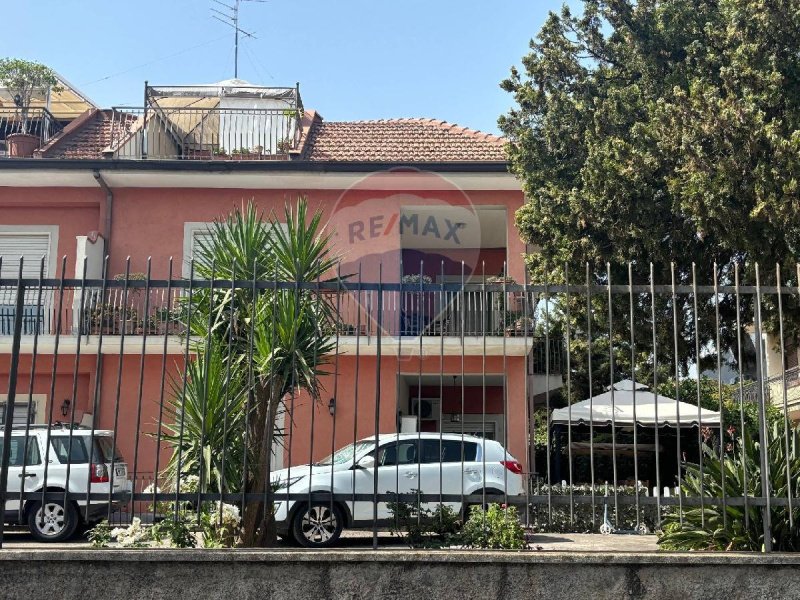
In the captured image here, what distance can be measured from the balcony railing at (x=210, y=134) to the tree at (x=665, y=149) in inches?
219

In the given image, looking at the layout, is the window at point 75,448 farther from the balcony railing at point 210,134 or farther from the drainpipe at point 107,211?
the balcony railing at point 210,134

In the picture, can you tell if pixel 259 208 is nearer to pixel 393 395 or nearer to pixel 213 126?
pixel 213 126

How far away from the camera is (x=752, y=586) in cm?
584

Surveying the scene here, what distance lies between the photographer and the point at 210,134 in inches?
828

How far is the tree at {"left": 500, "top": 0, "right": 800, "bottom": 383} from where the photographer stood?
13383 millimetres

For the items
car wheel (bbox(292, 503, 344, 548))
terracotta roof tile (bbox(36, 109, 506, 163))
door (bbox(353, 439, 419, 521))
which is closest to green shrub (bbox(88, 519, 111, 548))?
car wheel (bbox(292, 503, 344, 548))

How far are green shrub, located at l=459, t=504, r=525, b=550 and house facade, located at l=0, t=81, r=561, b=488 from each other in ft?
30.0

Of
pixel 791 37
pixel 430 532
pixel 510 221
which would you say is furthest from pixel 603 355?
pixel 430 532

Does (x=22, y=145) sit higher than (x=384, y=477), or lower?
higher

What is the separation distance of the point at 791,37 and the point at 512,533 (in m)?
10.4

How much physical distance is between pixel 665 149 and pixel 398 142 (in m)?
7.56

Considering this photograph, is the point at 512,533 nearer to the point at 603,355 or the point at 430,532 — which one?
the point at 430,532

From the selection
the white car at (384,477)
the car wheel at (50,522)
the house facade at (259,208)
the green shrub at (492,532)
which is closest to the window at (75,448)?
the car wheel at (50,522)

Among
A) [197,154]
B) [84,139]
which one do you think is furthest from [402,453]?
[84,139]
